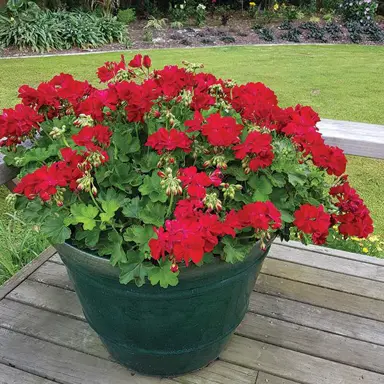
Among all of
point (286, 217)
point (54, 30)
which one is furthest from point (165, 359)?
point (54, 30)

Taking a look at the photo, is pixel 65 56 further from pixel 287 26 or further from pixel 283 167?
pixel 283 167

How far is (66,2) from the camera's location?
8609mm

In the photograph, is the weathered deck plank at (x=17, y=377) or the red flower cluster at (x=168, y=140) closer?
the red flower cluster at (x=168, y=140)

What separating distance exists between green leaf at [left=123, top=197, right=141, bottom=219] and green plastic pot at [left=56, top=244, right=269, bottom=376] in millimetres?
132

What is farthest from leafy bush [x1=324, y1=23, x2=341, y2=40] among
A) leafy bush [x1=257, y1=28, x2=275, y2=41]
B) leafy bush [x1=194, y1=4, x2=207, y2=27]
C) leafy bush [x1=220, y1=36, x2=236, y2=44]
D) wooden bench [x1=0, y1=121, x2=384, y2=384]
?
wooden bench [x1=0, y1=121, x2=384, y2=384]

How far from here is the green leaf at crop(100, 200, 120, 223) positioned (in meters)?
1.17

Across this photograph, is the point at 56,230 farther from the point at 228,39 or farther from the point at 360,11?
the point at 360,11

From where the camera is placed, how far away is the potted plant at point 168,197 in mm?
1168

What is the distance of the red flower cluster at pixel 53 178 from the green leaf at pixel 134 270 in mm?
232

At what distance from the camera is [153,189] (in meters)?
1.24

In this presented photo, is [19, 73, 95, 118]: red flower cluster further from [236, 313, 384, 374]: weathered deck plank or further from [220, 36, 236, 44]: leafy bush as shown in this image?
[220, 36, 236, 44]: leafy bush

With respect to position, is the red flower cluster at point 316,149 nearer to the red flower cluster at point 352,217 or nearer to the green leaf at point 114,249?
the red flower cluster at point 352,217

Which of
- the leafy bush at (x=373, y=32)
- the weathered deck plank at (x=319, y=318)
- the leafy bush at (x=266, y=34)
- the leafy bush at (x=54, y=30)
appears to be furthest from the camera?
the leafy bush at (x=373, y=32)

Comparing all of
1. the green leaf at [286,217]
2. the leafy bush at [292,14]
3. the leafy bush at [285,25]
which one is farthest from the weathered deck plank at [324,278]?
the leafy bush at [292,14]
